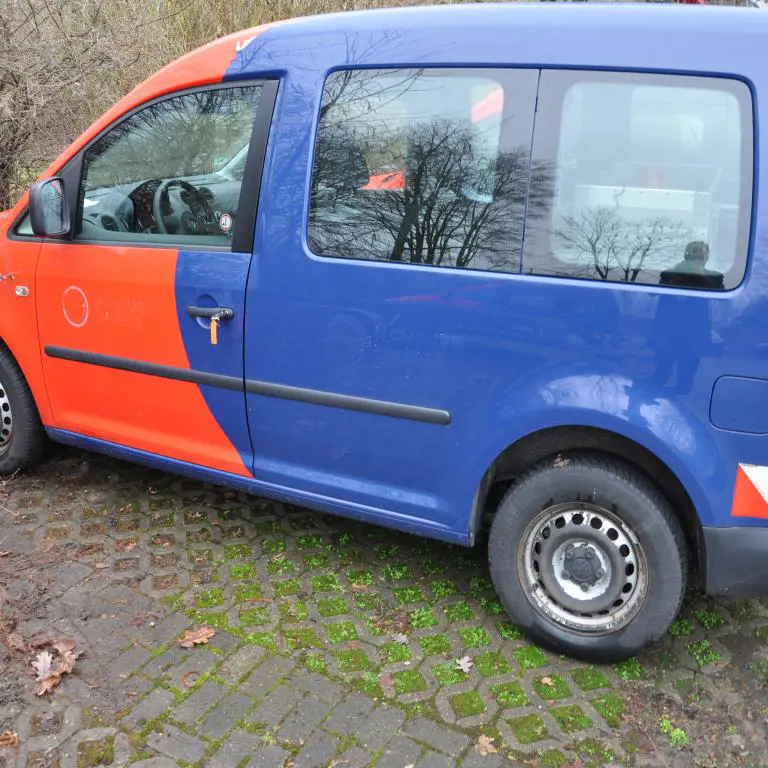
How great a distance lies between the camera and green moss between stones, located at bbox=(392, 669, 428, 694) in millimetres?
2500

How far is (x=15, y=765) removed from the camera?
86.0 inches

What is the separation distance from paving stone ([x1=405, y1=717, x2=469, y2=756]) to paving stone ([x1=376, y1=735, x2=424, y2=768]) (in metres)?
0.03

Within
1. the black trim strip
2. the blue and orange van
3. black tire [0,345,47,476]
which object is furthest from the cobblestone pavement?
the black trim strip

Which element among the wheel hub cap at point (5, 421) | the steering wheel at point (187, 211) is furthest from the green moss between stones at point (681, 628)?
the wheel hub cap at point (5, 421)

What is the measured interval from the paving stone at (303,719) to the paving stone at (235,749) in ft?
0.28

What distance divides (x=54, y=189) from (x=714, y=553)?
3079 millimetres

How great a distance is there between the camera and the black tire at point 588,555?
2.42 meters

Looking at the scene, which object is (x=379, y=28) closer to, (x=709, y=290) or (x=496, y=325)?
(x=496, y=325)

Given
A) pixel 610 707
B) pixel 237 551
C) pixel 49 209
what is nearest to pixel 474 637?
pixel 610 707

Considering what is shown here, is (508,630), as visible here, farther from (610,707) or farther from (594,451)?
(594,451)

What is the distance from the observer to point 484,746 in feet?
7.45

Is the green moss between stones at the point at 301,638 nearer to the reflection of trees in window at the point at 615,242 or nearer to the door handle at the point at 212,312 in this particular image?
the door handle at the point at 212,312

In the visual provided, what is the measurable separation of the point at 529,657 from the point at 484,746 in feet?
1.58

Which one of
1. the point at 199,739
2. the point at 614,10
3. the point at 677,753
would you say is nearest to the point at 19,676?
the point at 199,739
